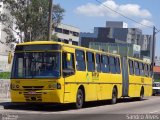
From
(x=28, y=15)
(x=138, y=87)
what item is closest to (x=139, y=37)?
(x=28, y=15)

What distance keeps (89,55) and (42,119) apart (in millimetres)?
7861

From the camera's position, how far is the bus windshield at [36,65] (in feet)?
67.1

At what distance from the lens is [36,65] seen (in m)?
20.8

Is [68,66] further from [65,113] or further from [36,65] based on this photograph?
[65,113]

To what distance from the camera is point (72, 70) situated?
21297mm

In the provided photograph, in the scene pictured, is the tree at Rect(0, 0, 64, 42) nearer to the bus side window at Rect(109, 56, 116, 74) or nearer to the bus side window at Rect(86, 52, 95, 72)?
the bus side window at Rect(109, 56, 116, 74)

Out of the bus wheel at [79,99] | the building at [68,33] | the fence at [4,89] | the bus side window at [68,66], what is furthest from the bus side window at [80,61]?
the building at [68,33]

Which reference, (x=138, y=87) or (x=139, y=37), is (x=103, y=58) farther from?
(x=139, y=37)

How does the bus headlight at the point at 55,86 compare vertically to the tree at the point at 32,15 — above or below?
below

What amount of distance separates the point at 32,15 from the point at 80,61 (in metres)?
24.9

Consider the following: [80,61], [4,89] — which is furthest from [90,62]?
[4,89]

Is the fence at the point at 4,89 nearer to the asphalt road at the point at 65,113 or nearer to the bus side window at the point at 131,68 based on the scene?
the asphalt road at the point at 65,113

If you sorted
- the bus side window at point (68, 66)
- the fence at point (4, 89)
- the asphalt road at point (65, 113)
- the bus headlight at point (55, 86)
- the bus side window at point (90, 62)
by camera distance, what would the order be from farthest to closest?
the fence at point (4, 89) → the bus side window at point (90, 62) → the bus side window at point (68, 66) → the bus headlight at point (55, 86) → the asphalt road at point (65, 113)

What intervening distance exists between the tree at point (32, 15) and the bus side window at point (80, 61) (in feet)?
77.1
